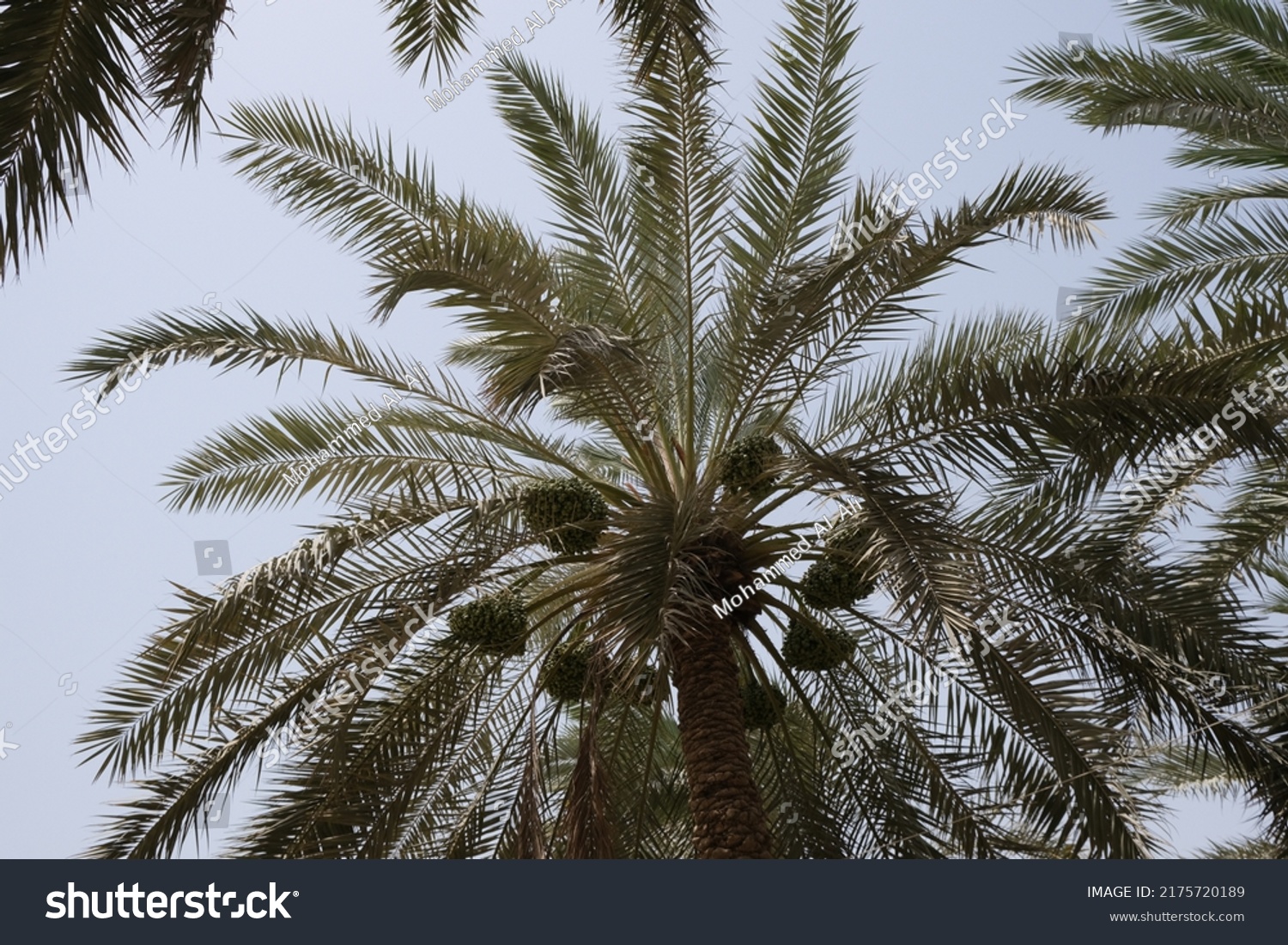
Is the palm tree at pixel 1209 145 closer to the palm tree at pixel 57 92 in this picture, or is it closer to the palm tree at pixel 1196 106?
the palm tree at pixel 1196 106

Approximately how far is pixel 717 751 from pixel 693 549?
3.64 feet

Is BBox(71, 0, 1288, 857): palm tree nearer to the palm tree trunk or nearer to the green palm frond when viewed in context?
the palm tree trunk

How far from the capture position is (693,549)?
7.38 meters

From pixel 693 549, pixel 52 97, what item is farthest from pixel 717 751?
pixel 52 97

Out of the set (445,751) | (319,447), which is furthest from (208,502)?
(445,751)

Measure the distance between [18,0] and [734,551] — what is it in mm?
4651

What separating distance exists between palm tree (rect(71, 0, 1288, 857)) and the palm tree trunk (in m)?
0.02

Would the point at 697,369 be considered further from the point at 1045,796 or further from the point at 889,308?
the point at 1045,796

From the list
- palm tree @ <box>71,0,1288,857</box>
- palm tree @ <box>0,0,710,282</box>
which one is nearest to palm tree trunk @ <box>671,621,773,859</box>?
palm tree @ <box>71,0,1288,857</box>

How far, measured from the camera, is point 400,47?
6.86 meters

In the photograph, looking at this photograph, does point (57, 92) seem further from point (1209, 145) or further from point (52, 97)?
point (1209, 145)

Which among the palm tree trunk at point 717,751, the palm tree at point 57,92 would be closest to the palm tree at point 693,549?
A: the palm tree trunk at point 717,751

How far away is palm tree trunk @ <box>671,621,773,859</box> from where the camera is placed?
706cm

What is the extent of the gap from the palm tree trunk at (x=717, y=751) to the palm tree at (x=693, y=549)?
0.02m
